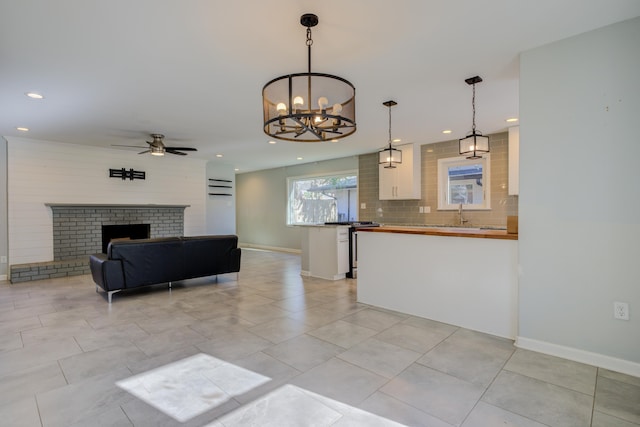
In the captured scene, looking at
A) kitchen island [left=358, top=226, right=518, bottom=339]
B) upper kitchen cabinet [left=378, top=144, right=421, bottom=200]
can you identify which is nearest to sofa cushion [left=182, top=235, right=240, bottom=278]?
kitchen island [left=358, top=226, right=518, bottom=339]

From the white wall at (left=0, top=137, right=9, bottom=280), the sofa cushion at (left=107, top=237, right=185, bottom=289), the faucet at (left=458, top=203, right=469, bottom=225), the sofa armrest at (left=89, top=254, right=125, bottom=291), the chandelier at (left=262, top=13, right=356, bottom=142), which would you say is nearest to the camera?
the chandelier at (left=262, top=13, right=356, bottom=142)

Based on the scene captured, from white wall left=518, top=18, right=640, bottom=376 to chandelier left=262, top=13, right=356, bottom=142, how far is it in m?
1.67

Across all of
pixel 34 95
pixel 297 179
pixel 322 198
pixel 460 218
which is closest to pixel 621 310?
pixel 460 218

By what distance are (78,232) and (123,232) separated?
2.74ft

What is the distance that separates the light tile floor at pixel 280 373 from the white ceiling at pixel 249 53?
2.50 meters

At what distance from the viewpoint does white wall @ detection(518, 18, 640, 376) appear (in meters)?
2.35

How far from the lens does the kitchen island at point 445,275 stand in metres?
2.99

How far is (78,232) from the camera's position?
6414mm

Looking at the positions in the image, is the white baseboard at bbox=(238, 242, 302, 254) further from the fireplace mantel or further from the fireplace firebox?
the fireplace firebox

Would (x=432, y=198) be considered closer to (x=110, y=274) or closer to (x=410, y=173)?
(x=410, y=173)

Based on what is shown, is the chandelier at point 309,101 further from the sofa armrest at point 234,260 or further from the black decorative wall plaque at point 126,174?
the black decorative wall plaque at point 126,174

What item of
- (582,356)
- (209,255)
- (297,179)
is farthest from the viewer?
(297,179)

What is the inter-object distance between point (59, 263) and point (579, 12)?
7.81 m

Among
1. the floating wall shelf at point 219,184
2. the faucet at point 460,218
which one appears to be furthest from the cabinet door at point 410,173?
the floating wall shelf at point 219,184
